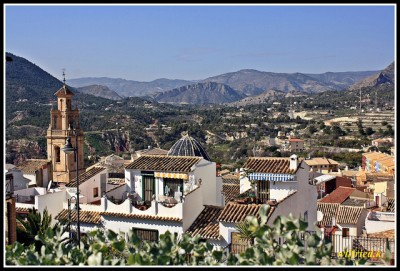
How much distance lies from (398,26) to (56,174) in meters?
23.9

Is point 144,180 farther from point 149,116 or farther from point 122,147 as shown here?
point 149,116

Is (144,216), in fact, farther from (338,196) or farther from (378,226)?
(338,196)

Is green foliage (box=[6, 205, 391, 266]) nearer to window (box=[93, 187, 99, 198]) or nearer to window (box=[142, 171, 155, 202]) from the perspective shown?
window (box=[142, 171, 155, 202])

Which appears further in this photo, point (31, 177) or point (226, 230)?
point (31, 177)

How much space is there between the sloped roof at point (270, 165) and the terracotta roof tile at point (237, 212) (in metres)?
1.67

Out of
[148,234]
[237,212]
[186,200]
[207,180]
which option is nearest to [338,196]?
[207,180]

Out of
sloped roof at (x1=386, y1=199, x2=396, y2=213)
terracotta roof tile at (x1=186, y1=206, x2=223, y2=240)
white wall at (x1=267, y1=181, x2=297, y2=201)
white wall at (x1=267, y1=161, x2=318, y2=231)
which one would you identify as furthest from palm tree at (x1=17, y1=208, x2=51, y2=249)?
sloped roof at (x1=386, y1=199, x2=396, y2=213)

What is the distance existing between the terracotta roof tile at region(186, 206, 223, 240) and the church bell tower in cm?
1395

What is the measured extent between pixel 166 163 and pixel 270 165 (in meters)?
2.98

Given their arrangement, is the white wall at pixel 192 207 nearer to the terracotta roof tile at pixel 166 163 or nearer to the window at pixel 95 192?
the terracotta roof tile at pixel 166 163

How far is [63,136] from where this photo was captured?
91.0 ft

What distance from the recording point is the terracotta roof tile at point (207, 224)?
1364 cm

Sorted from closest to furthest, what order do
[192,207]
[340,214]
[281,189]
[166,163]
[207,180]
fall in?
[192,207]
[281,189]
[207,180]
[166,163]
[340,214]

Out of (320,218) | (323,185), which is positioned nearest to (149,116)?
(323,185)
